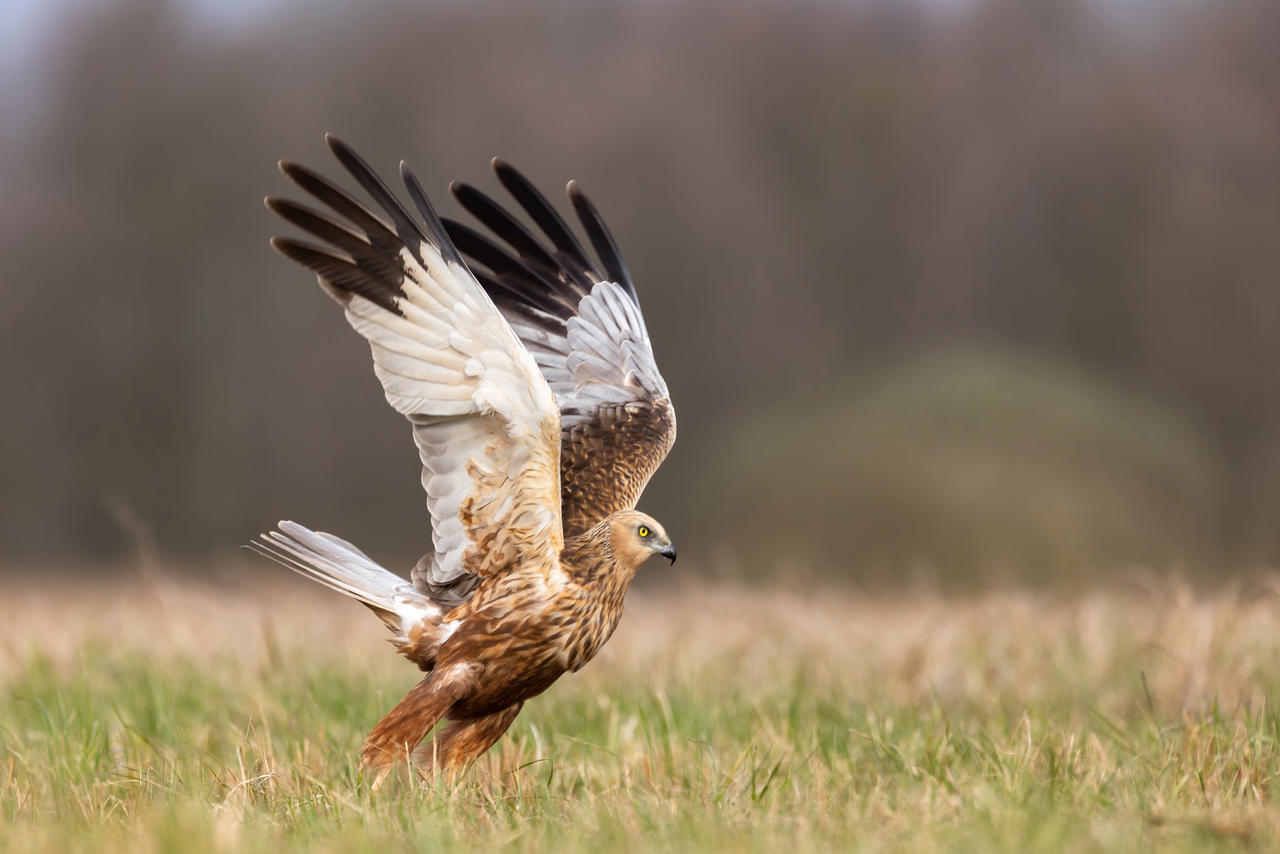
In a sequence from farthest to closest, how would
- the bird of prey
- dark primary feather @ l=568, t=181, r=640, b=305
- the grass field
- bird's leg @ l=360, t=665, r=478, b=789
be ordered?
dark primary feather @ l=568, t=181, r=640, b=305
the bird of prey
bird's leg @ l=360, t=665, r=478, b=789
the grass field

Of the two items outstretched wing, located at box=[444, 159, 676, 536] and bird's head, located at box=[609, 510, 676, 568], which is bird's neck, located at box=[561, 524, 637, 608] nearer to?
bird's head, located at box=[609, 510, 676, 568]

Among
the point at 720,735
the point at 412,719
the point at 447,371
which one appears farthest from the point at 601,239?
the point at 412,719

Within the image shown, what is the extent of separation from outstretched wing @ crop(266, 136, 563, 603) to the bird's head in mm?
163

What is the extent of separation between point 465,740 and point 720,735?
0.87m

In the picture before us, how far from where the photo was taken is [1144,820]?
252 centimetres

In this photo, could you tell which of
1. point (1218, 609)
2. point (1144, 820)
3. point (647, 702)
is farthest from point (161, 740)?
point (1218, 609)

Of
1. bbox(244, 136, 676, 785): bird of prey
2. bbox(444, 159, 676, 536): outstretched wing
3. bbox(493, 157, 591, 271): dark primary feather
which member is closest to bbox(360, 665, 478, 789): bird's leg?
bbox(244, 136, 676, 785): bird of prey

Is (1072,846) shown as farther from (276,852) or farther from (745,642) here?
(745,642)

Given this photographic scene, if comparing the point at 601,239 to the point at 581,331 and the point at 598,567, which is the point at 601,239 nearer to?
the point at 581,331

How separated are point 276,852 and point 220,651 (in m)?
3.49

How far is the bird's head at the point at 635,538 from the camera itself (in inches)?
141

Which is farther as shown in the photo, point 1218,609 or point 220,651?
point 220,651

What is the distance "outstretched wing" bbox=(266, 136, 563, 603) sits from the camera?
3393mm

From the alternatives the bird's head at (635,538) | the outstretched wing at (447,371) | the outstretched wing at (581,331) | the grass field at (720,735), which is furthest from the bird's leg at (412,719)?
the outstretched wing at (581,331)
